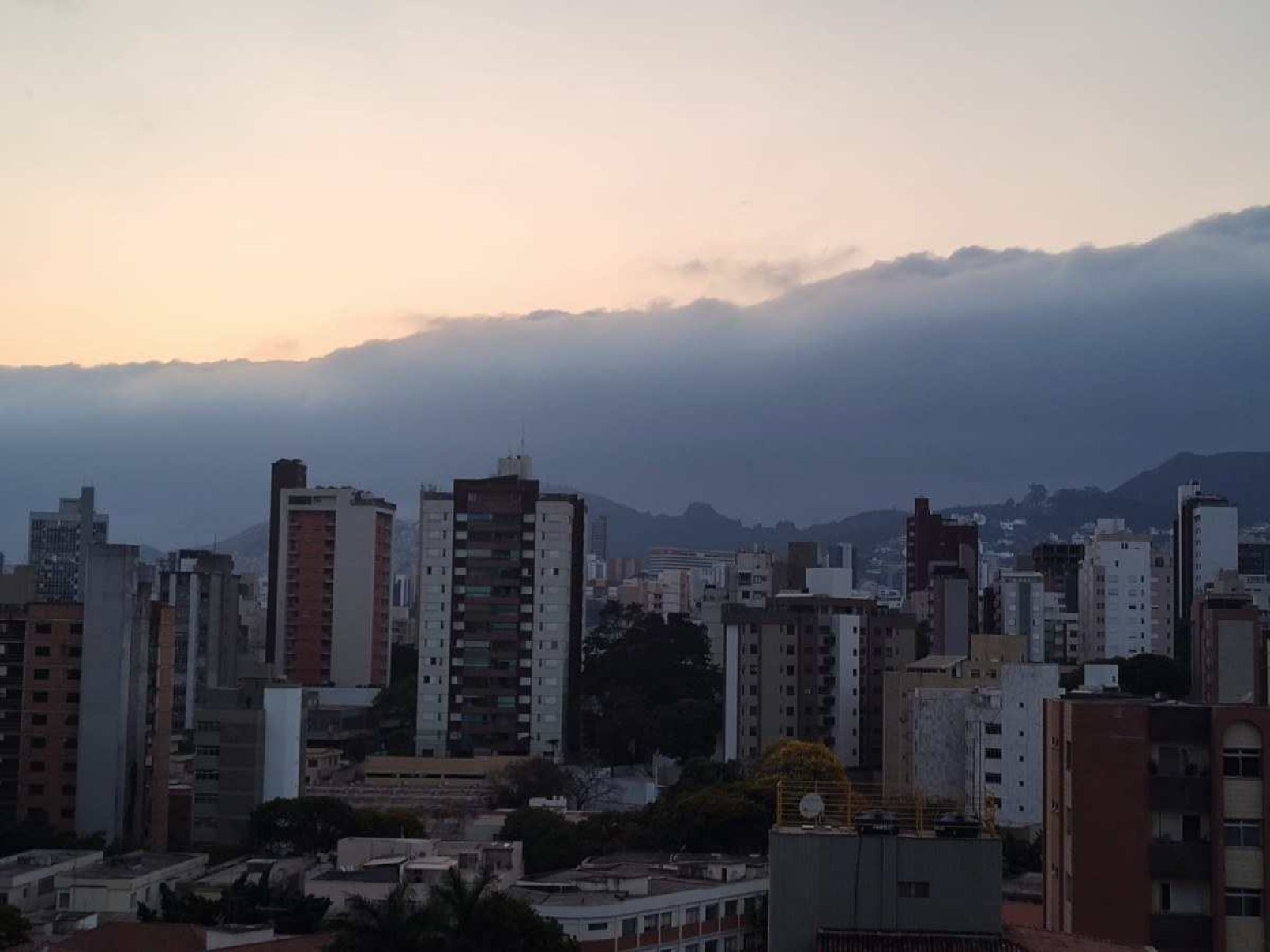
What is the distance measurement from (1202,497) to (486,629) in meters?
50.5

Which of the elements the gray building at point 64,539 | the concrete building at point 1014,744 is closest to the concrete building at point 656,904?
the concrete building at point 1014,744

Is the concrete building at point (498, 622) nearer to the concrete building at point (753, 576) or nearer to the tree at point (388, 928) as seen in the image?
the concrete building at point (753, 576)

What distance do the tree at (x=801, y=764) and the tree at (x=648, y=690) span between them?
1330cm

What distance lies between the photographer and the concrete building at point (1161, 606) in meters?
91.3

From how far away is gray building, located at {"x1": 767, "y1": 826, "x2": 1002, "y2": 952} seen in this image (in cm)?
1784

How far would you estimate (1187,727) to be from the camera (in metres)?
21.4

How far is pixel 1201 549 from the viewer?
94.9 m

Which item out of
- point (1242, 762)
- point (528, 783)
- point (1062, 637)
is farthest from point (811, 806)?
point (1062, 637)

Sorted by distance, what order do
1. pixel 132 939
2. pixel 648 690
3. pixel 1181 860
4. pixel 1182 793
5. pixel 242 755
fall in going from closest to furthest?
pixel 1181 860, pixel 1182 793, pixel 132 939, pixel 242 755, pixel 648 690

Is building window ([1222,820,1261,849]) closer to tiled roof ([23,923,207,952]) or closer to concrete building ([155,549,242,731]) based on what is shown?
tiled roof ([23,923,207,952])

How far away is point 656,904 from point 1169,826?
36.8 feet

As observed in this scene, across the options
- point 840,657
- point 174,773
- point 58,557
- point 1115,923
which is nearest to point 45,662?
point 174,773

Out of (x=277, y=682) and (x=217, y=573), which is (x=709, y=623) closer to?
(x=217, y=573)

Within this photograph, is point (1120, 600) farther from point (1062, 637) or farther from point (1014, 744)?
point (1014, 744)
